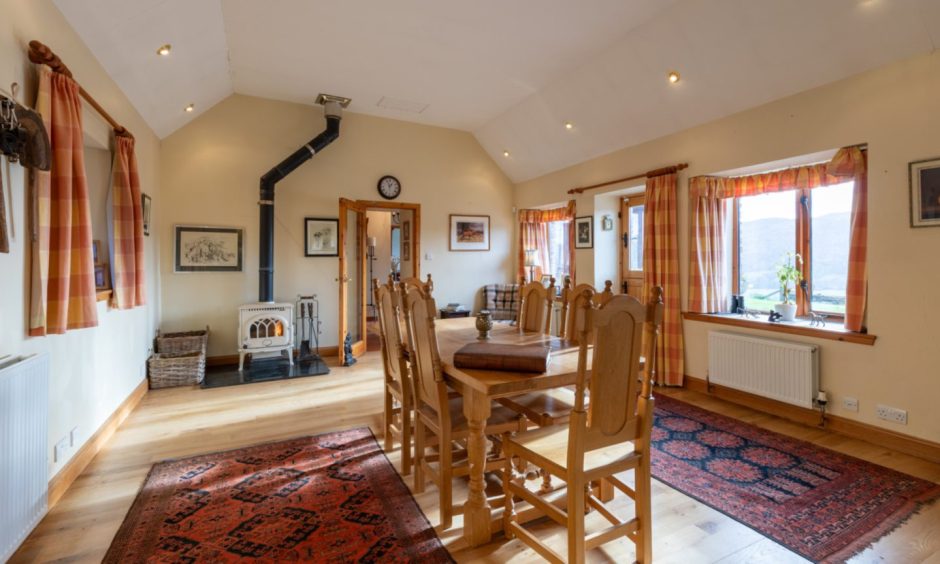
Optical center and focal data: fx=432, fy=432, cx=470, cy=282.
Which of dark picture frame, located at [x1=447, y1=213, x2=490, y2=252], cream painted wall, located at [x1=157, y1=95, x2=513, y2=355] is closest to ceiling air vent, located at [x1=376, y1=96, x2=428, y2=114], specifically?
cream painted wall, located at [x1=157, y1=95, x2=513, y2=355]

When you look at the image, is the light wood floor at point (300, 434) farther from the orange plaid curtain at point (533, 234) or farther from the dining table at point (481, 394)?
the orange plaid curtain at point (533, 234)

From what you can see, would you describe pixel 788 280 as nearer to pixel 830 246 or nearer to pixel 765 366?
pixel 830 246

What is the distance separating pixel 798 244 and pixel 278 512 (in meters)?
4.30

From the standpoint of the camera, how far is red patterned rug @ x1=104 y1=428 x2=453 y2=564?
185 cm

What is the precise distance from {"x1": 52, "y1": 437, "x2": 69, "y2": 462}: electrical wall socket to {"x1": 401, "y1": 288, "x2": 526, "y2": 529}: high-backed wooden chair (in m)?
1.89

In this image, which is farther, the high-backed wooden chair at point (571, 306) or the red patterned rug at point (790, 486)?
the high-backed wooden chair at point (571, 306)

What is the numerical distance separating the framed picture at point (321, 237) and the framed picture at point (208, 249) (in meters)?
0.75

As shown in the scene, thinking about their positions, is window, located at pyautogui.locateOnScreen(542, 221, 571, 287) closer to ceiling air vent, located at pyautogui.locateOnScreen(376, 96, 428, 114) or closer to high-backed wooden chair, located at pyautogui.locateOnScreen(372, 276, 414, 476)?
ceiling air vent, located at pyautogui.locateOnScreen(376, 96, 428, 114)

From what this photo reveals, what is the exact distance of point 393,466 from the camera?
2.64 meters

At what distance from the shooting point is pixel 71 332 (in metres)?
2.48

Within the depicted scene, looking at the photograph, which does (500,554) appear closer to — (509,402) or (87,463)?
(509,402)

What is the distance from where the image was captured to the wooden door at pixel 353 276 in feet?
17.0

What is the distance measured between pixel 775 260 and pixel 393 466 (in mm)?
3673

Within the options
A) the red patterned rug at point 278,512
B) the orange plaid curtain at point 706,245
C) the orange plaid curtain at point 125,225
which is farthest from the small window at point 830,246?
the orange plaid curtain at point 125,225
